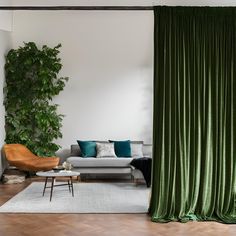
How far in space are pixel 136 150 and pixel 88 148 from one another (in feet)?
3.53

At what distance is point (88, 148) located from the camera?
29.5ft

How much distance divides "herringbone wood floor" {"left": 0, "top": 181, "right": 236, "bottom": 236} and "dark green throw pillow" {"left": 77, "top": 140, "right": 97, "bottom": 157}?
352 centimetres

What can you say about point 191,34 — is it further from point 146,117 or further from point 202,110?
point 146,117

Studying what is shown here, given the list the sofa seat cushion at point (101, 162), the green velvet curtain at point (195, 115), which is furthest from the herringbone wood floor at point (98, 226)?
the sofa seat cushion at point (101, 162)

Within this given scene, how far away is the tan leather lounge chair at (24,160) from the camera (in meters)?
8.58

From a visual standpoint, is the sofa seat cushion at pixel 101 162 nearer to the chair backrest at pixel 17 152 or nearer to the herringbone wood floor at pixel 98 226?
the chair backrest at pixel 17 152

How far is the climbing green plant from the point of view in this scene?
364 inches

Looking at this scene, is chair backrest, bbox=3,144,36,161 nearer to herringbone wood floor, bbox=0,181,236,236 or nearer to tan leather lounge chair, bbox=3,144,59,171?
tan leather lounge chair, bbox=3,144,59,171

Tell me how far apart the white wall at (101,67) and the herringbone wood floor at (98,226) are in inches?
177

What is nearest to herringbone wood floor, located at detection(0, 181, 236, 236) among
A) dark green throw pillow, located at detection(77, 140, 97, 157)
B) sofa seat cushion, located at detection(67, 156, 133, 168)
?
sofa seat cushion, located at detection(67, 156, 133, 168)

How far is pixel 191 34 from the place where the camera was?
5.21 meters

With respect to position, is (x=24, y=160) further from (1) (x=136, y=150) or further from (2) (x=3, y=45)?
(2) (x=3, y=45)
